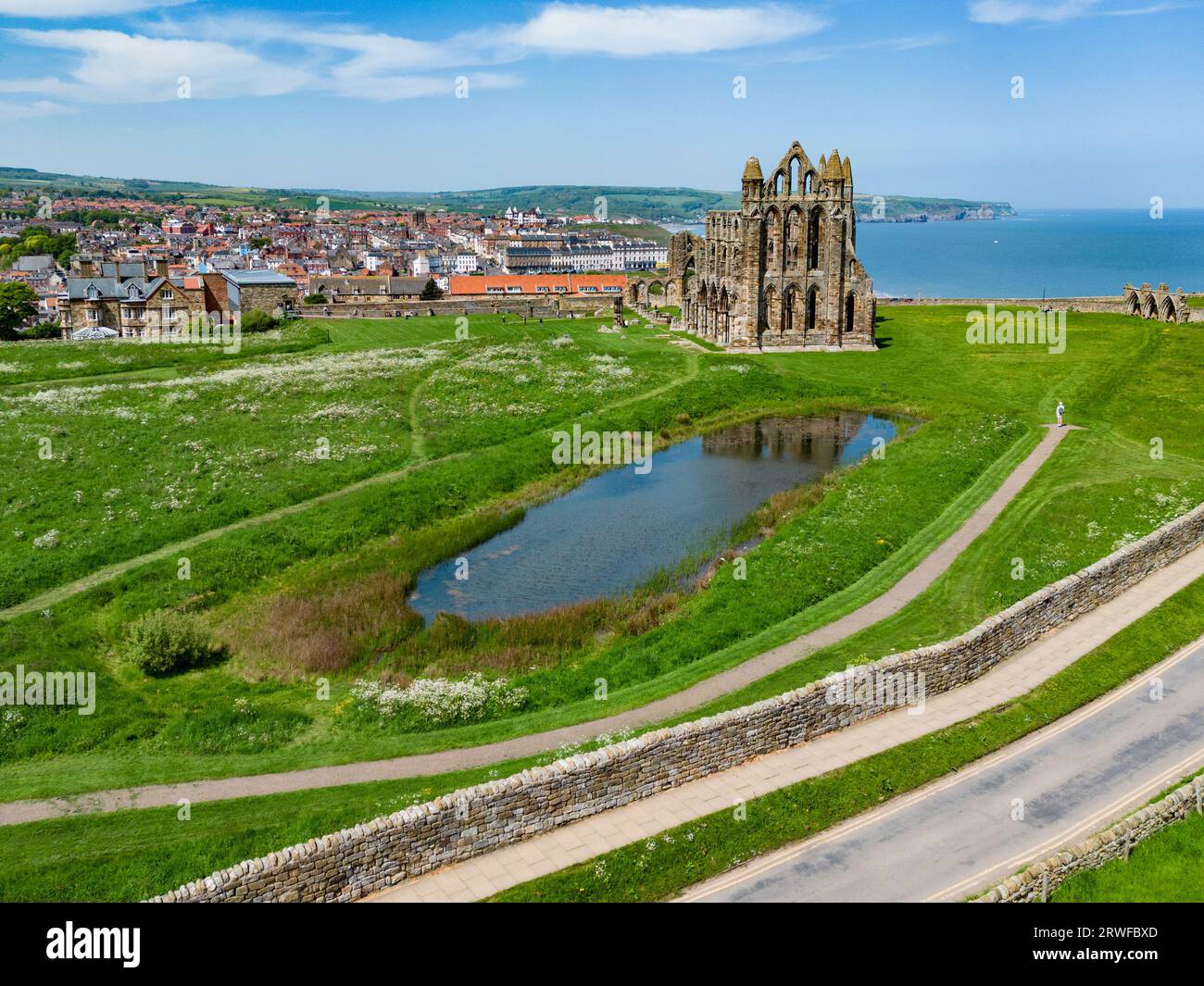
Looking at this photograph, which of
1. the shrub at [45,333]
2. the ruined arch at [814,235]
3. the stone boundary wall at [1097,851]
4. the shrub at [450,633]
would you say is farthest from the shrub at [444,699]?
the shrub at [45,333]

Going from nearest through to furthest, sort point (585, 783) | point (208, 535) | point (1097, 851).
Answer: point (1097, 851) < point (585, 783) < point (208, 535)

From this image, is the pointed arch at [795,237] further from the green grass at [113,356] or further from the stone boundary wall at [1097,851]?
the stone boundary wall at [1097,851]

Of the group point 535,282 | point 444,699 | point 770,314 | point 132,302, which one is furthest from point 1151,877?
point 535,282

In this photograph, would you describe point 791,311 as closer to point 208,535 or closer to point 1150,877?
point 208,535

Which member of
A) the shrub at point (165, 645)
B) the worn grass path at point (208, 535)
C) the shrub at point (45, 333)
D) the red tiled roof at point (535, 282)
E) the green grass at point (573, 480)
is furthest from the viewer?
the red tiled roof at point (535, 282)

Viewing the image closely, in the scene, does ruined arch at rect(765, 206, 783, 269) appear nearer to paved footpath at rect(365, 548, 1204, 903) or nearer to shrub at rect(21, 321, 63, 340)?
paved footpath at rect(365, 548, 1204, 903)
